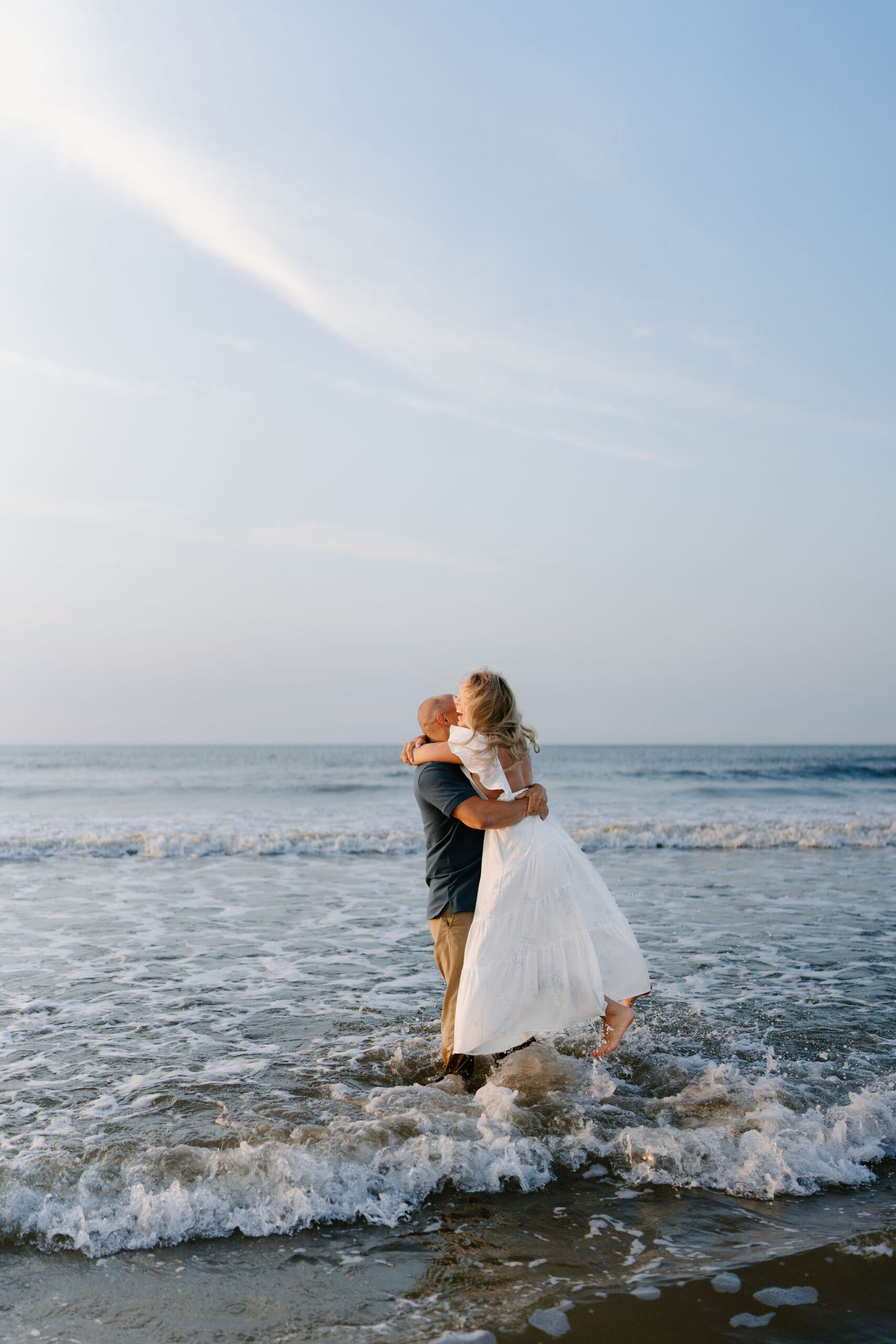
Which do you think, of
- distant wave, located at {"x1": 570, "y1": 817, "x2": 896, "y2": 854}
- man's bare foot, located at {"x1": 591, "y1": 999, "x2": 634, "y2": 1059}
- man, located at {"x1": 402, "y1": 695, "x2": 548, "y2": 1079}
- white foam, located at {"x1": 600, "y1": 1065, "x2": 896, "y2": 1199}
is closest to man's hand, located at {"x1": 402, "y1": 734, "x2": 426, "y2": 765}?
man, located at {"x1": 402, "y1": 695, "x2": 548, "y2": 1079}

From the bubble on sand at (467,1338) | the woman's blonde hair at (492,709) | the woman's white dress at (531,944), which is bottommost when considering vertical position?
the bubble on sand at (467,1338)

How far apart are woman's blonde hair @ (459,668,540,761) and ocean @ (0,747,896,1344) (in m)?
1.92

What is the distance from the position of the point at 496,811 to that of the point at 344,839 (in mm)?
12250

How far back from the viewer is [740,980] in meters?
7.34

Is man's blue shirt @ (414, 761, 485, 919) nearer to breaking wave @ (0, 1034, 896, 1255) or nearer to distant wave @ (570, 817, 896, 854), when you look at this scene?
breaking wave @ (0, 1034, 896, 1255)

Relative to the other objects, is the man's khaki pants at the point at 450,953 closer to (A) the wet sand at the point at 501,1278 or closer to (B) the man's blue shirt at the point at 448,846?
(B) the man's blue shirt at the point at 448,846

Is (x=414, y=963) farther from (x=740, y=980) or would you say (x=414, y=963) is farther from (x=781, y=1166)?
(x=781, y=1166)

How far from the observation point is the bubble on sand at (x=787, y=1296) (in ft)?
9.78

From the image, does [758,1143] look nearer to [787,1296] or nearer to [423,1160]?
[787,1296]

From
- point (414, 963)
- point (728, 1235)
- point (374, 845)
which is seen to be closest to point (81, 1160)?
point (728, 1235)

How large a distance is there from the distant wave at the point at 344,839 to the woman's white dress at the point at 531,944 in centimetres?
1102

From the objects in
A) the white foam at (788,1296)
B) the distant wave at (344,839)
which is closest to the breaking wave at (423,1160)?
the white foam at (788,1296)

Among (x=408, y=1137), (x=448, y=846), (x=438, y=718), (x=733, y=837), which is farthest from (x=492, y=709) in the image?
(x=733, y=837)

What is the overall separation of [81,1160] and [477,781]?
2597 millimetres
